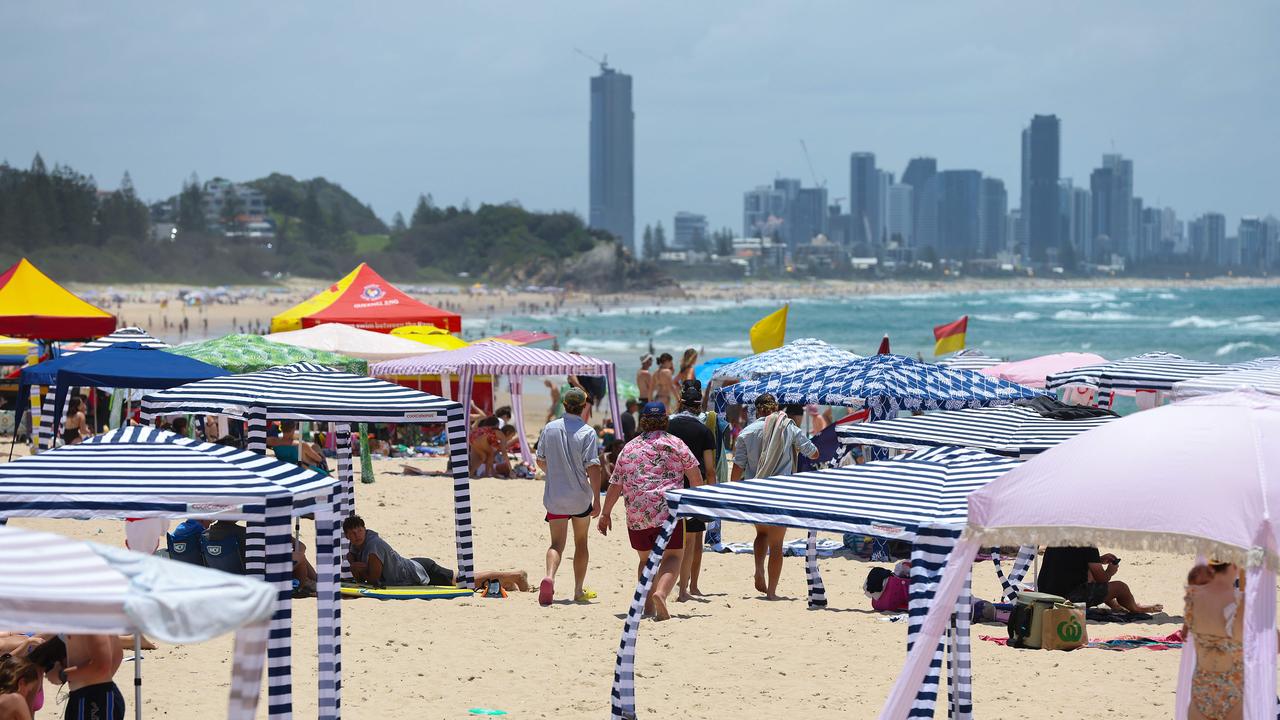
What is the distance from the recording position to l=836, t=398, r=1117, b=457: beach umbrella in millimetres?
8406

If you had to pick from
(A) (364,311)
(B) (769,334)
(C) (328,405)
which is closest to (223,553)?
(C) (328,405)

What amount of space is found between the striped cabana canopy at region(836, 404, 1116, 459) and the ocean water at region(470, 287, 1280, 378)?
33632 mm

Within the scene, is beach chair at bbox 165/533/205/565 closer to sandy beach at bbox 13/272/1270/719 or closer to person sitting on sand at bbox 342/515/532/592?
sandy beach at bbox 13/272/1270/719

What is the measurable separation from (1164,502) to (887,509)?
1.11m

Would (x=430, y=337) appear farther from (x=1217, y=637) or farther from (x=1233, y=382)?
(x=1217, y=637)

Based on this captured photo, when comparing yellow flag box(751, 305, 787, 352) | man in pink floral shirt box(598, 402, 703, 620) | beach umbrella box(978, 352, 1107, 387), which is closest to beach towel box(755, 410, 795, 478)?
man in pink floral shirt box(598, 402, 703, 620)

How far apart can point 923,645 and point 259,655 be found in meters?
2.36

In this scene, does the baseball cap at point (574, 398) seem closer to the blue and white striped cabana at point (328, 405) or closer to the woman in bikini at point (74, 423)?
the blue and white striped cabana at point (328, 405)

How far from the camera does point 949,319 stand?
103375 mm

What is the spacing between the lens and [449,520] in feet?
41.2

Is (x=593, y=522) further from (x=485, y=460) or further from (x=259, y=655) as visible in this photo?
(x=259, y=655)

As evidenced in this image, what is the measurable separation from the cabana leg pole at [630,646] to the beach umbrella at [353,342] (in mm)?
9411

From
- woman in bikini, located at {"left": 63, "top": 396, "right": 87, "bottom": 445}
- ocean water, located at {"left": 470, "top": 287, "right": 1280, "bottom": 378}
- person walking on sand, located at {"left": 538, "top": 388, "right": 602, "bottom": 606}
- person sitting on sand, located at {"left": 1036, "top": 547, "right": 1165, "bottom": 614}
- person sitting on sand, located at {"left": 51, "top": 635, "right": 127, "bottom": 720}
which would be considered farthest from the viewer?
ocean water, located at {"left": 470, "top": 287, "right": 1280, "bottom": 378}

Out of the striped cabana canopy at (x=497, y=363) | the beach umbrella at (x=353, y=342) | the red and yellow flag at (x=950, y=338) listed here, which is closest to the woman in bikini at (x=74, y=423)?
the beach umbrella at (x=353, y=342)
